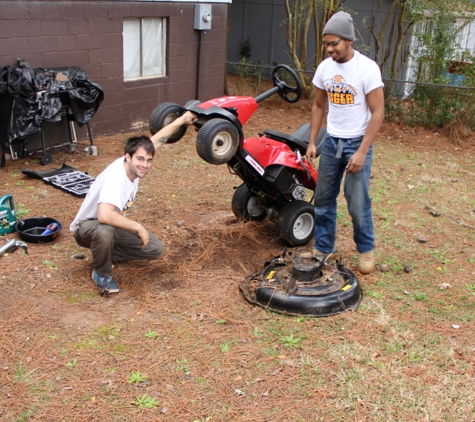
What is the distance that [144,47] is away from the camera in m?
9.38

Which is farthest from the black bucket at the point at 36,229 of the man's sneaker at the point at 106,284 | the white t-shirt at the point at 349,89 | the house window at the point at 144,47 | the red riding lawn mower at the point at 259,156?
Answer: the house window at the point at 144,47

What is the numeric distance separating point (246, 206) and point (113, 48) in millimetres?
4429

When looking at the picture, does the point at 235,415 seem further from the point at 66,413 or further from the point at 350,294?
the point at 350,294

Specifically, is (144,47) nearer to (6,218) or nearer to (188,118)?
(6,218)

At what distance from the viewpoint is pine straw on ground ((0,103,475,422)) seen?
3279 mm

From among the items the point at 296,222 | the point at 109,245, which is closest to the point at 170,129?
the point at 109,245

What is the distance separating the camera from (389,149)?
9523 mm

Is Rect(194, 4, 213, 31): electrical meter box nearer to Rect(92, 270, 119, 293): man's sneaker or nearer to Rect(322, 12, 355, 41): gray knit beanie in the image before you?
Rect(322, 12, 355, 41): gray knit beanie

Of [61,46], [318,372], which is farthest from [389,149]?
[318,372]

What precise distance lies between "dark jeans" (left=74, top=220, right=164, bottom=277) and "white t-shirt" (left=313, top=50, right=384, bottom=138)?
1.80 metres

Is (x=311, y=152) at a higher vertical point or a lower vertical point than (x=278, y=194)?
higher

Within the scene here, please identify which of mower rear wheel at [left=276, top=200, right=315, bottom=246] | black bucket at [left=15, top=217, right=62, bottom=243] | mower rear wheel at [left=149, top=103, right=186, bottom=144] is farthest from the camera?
mower rear wheel at [left=276, top=200, right=315, bottom=246]


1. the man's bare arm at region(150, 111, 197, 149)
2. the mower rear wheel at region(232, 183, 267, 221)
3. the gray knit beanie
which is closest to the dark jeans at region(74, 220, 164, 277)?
the man's bare arm at region(150, 111, 197, 149)

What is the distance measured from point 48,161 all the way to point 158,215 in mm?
2347
